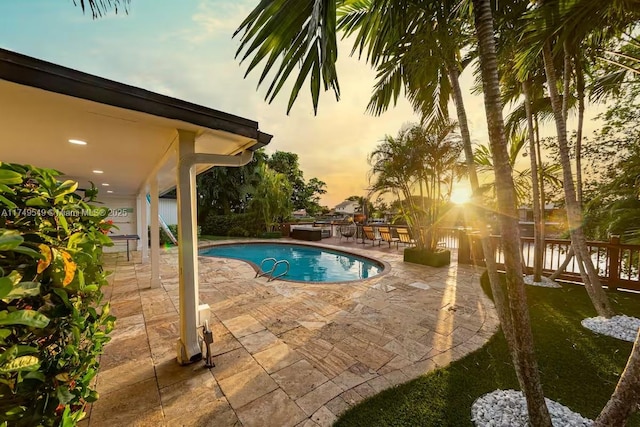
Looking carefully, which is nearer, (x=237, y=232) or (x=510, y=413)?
(x=510, y=413)

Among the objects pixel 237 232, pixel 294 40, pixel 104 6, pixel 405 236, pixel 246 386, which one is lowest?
pixel 246 386

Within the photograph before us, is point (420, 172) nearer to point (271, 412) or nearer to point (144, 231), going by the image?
point (271, 412)

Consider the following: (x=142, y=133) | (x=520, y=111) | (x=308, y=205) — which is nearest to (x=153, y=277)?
(x=142, y=133)

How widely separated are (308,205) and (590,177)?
25319 millimetres

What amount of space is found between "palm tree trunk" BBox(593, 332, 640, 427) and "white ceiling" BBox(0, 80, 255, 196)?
3.50 meters

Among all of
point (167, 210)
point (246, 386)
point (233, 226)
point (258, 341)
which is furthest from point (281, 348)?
point (167, 210)

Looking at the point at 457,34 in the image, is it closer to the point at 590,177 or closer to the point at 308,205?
the point at 590,177

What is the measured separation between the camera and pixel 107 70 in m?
3.42

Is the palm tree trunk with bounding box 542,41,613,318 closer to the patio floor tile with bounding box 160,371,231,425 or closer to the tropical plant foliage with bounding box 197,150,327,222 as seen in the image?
the patio floor tile with bounding box 160,371,231,425

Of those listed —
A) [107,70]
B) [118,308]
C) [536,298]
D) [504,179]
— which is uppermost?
[107,70]

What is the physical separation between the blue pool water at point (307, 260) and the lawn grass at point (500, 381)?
4.80m

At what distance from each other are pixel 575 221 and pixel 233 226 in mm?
16837

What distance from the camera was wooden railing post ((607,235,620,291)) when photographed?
206 inches

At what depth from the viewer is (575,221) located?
3840 millimetres
